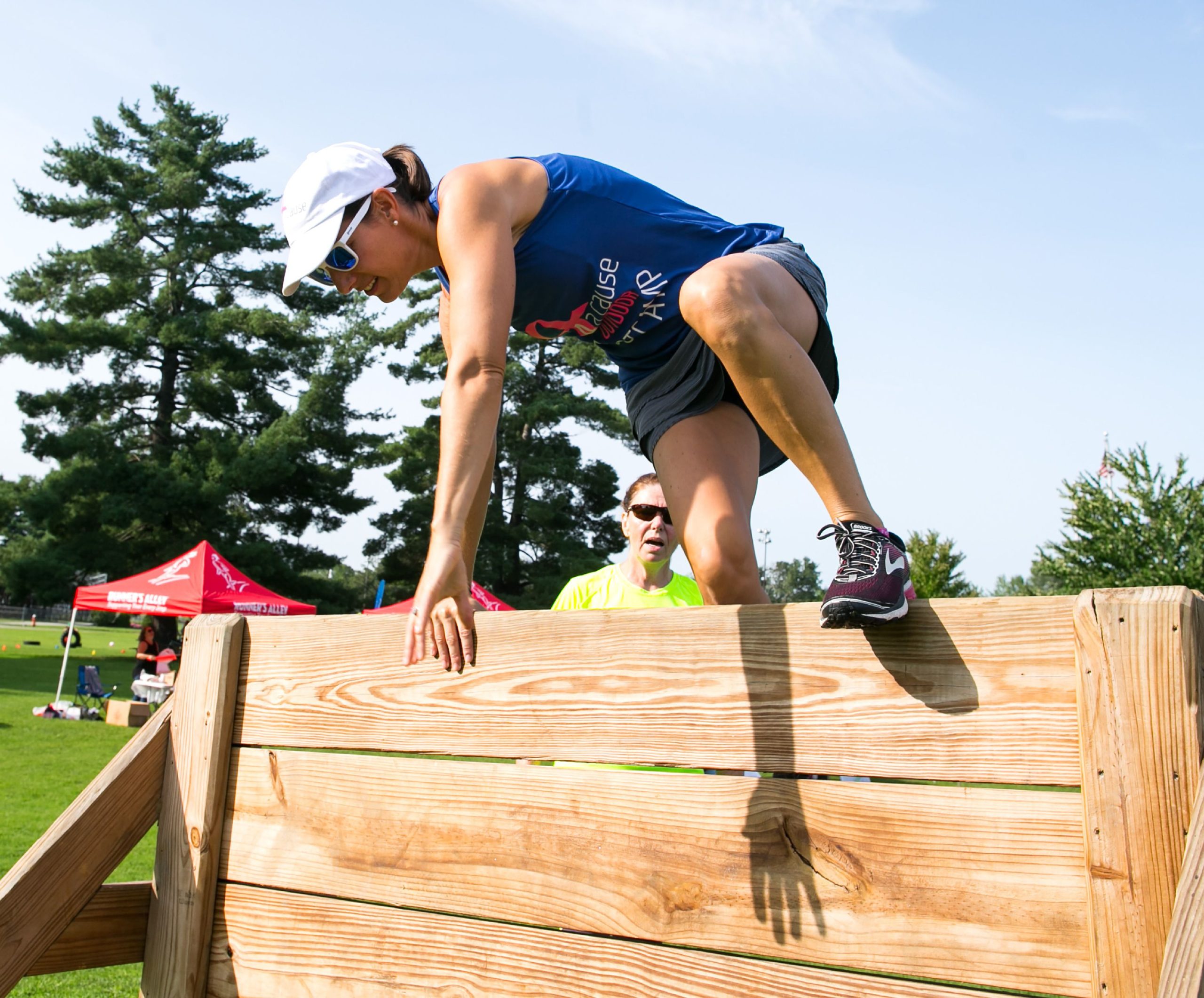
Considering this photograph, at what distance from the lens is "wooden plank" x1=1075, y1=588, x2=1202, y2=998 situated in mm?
1393

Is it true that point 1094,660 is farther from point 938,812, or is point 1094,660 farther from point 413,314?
point 413,314

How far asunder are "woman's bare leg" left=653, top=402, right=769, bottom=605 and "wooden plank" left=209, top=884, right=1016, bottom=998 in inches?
35.8

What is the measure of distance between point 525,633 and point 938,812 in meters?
0.85

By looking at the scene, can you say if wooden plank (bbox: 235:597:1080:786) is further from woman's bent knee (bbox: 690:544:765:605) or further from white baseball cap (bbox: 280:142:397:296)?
white baseball cap (bbox: 280:142:397:296)

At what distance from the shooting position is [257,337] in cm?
3094

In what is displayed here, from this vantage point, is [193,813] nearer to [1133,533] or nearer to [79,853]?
[79,853]

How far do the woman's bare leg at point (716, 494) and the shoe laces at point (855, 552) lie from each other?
19.8 inches

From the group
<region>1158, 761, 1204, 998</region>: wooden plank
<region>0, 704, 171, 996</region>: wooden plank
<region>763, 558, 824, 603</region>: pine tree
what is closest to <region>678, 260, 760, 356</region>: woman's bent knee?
<region>1158, 761, 1204, 998</region>: wooden plank

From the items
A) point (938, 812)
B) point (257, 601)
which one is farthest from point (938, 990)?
point (257, 601)

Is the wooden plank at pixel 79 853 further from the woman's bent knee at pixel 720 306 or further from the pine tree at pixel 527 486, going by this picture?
the pine tree at pixel 527 486

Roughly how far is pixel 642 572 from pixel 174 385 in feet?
98.9

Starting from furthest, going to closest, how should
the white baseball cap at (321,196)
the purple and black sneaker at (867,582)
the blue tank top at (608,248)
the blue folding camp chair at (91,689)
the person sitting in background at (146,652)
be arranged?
the person sitting in background at (146,652), the blue folding camp chair at (91,689), the blue tank top at (608,248), the white baseball cap at (321,196), the purple and black sneaker at (867,582)

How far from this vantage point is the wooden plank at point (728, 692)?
156cm

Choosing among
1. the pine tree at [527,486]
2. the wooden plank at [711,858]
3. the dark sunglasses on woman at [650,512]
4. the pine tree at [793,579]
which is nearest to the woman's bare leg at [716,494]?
the wooden plank at [711,858]
